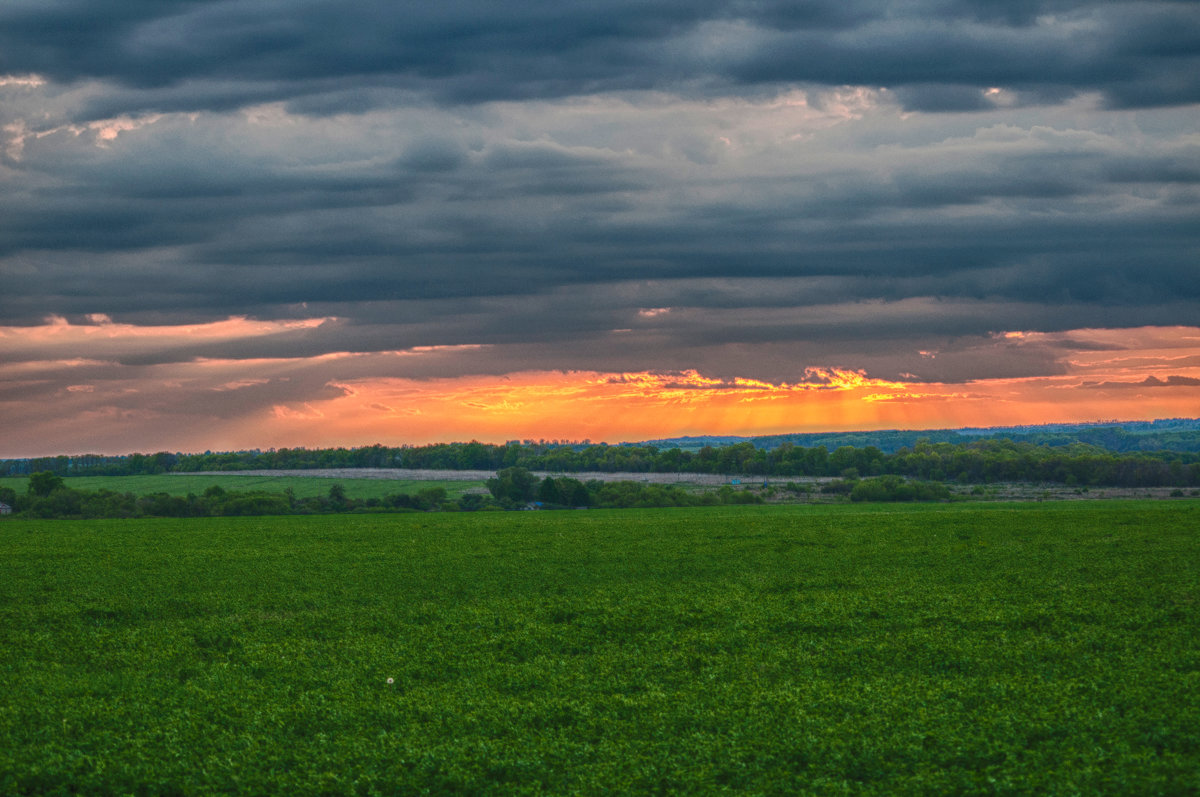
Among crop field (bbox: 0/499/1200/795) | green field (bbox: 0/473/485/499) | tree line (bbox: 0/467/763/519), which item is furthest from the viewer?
green field (bbox: 0/473/485/499)

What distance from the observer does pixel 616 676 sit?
23.2 m

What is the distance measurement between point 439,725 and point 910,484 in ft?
457

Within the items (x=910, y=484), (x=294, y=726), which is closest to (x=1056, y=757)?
(x=294, y=726)

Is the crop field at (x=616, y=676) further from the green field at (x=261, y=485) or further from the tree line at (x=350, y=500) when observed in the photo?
the green field at (x=261, y=485)

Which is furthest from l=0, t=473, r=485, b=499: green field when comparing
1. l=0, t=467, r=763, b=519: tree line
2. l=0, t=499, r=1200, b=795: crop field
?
l=0, t=499, r=1200, b=795: crop field

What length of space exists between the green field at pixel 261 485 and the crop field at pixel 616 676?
120 m

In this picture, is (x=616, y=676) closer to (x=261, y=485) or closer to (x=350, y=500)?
(x=350, y=500)

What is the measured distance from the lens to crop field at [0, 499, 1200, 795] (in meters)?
17.2

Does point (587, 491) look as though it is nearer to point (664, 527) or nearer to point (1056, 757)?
point (664, 527)

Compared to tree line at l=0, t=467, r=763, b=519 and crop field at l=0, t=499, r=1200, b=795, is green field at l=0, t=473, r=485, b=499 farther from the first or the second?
crop field at l=0, t=499, r=1200, b=795

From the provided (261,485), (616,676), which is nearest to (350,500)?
(261,485)

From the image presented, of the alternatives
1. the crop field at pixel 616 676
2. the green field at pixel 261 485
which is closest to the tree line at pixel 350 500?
the green field at pixel 261 485

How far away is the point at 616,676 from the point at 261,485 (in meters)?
165

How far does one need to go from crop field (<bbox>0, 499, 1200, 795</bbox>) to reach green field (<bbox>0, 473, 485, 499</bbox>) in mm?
120166
